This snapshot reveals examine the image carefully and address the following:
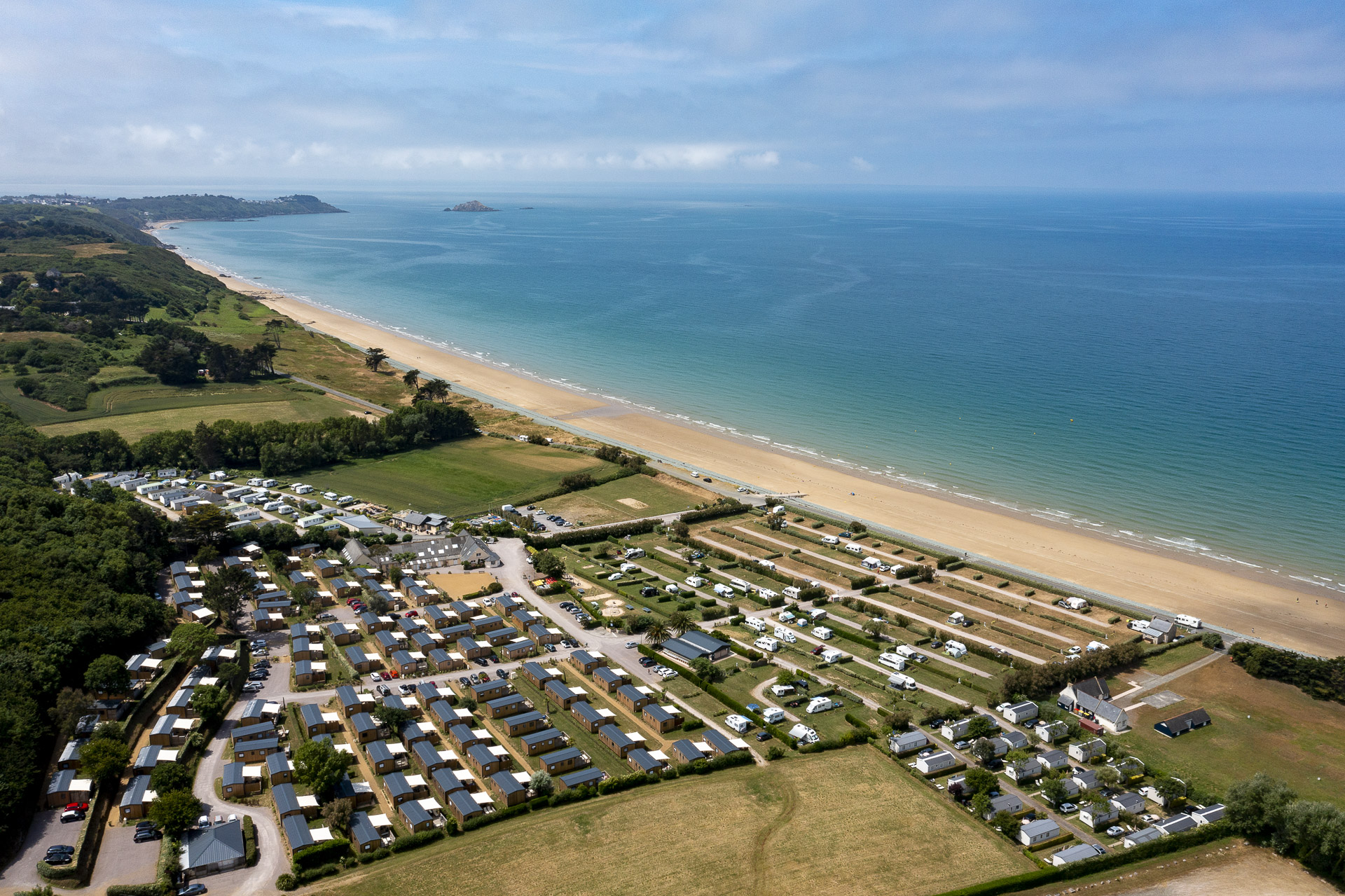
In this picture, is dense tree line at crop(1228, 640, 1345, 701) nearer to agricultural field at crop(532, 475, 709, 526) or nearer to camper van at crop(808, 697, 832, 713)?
camper van at crop(808, 697, 832, 713)

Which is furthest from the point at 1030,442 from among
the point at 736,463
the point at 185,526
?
the point at 185,526

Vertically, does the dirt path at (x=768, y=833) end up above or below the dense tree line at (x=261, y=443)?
below

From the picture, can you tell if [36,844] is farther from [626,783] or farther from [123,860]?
[626,783]

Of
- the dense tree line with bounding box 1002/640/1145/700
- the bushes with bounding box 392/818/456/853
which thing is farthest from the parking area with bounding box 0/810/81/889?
the dense tree line with bounding box 1002/640/1145/700

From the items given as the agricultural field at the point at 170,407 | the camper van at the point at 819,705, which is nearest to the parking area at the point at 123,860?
the camper van at the point at 819,705

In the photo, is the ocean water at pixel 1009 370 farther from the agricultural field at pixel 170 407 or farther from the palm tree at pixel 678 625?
the palm tree at pixel 678 625
